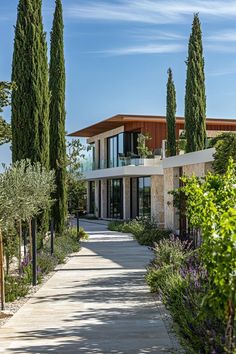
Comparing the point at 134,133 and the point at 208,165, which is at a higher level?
the point at 134,133

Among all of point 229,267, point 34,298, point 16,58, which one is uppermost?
point 16,58

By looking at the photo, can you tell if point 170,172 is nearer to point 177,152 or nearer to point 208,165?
point 208,165

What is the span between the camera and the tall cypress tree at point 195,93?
3020 cm

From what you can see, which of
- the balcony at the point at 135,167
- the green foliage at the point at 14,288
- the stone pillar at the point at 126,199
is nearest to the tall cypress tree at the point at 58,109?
the green foliage at the point at 14,288

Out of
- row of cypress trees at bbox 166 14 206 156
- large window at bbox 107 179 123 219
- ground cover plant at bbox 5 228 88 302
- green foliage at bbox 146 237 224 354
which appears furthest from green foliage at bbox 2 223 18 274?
large window at bbox 107 179 123 219

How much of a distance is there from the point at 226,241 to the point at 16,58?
1439 centimetres

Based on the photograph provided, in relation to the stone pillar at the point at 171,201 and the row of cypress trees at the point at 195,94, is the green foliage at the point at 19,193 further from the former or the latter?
the row of cypress trees at the point at 195,94

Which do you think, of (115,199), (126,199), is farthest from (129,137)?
(115,199)

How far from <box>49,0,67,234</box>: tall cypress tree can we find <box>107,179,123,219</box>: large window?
21861 millimetres

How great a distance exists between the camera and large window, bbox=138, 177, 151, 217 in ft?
129

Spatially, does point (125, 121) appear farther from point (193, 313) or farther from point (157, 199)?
point (193, 313)

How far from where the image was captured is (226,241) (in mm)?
4738

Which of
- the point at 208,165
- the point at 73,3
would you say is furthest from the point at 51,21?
the point at 73,3

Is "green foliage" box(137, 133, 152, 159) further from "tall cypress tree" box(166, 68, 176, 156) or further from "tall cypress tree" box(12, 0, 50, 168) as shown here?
"tall cypress tree" box(12, 0, 50, 168)
